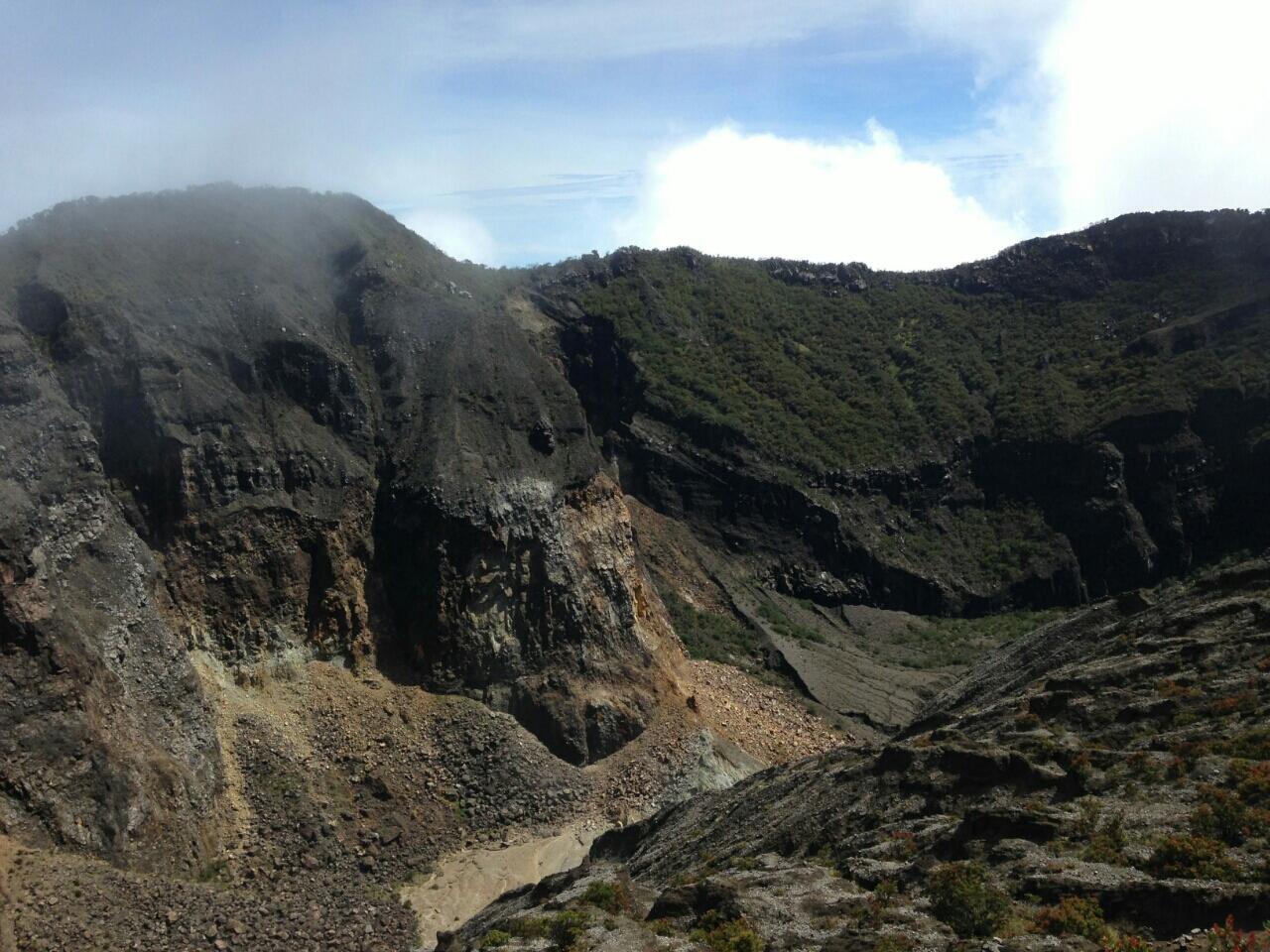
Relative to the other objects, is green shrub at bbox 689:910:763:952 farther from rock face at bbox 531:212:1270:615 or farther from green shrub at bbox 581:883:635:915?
rock face at bbox 531:212:1270:615

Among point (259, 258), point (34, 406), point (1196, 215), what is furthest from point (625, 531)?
point (1196, 215)

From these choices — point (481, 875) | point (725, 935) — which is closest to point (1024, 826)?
point (725, 935)

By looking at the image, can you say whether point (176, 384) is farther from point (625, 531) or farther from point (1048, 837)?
point (1048, 837)

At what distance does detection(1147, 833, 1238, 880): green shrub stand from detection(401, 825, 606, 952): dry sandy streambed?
2146 centimetres

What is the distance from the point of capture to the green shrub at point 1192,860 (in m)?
19.5

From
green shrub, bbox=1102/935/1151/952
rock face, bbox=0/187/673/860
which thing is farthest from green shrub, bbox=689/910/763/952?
rock face, bbox=0/187/673/860

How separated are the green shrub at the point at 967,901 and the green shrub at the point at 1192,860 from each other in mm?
2279

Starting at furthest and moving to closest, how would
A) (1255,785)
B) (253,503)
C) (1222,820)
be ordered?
(253,503)
(1255,785)
(1222,820)

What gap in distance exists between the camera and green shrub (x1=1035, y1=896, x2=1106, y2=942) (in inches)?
750

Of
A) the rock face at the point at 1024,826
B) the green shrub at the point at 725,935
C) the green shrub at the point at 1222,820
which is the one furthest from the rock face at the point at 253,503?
the green shrub at the point at 1222,820

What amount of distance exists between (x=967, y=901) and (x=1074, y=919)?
176cm

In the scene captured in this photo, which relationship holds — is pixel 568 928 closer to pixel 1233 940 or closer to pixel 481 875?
pixel 1233 940

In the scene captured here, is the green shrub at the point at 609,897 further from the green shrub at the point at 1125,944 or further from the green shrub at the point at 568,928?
the green shrub at the point at 1125,944

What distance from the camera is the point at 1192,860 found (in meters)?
20.1
